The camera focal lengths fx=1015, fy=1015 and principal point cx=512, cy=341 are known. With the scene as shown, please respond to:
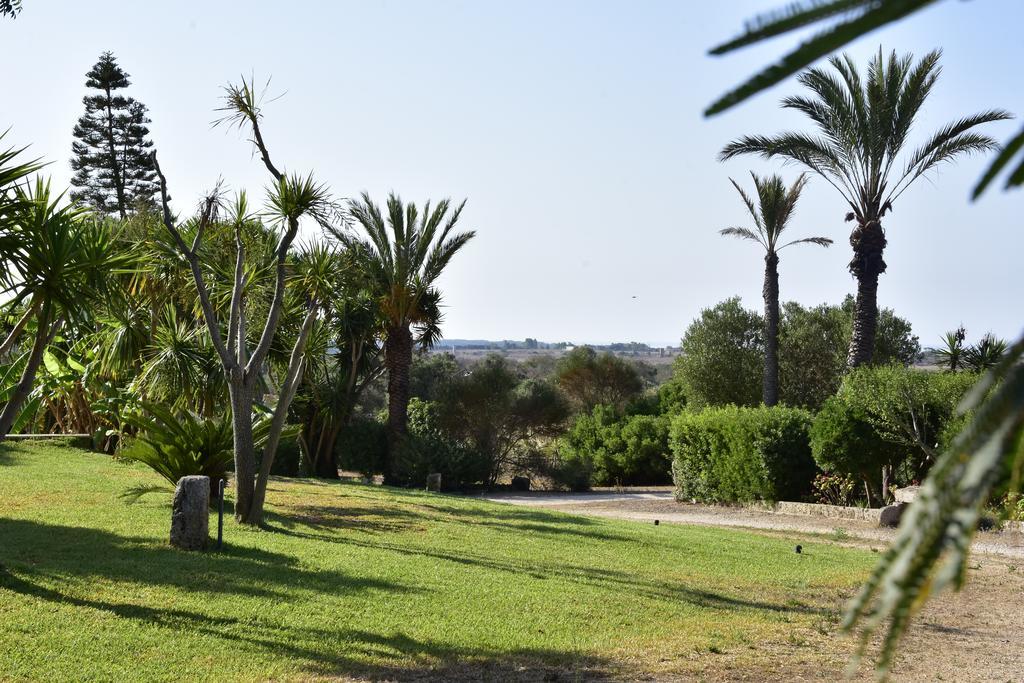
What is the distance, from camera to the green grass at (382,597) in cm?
693

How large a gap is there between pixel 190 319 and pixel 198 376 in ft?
11.7

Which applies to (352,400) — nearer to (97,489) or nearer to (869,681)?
(97,489)

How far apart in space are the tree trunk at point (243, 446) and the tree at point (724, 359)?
1127 inches

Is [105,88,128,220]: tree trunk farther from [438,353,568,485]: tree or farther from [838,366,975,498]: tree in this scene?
[838,366,975,498]: tree

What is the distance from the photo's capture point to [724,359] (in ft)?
131

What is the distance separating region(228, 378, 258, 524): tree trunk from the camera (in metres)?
12.6

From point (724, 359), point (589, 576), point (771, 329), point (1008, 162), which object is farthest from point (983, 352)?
point (1008, 162)

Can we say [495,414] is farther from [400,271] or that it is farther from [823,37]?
[823,37]

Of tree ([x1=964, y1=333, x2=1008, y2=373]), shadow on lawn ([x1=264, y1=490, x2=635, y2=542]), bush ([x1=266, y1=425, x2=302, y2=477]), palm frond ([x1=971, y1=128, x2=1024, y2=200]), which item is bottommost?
shadow on lawn ([x1=264, y1=490, x2=635, y2=542])

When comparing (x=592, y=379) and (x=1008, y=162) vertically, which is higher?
(x=592, y=379)

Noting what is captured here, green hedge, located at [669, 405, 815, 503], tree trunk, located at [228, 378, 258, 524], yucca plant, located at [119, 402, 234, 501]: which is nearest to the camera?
tree trunk, located at [228, 378, 258, 524]

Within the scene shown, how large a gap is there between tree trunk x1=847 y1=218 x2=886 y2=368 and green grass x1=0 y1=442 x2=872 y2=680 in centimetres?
932

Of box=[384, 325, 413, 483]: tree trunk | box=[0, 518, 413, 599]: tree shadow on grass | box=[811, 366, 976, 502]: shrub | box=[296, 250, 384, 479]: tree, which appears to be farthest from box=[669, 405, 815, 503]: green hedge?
box=[0, 518, 413, 599]: tree shadow on grass

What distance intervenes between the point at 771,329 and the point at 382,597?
20.3 metres
